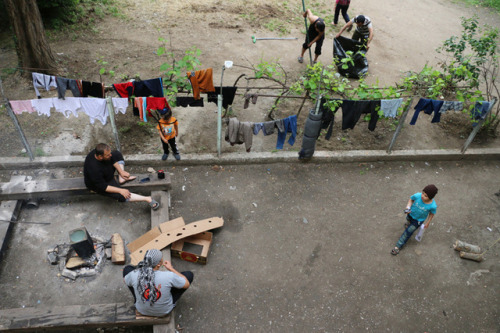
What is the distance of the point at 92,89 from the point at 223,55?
5038mm

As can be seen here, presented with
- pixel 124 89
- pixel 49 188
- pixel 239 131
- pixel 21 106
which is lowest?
pixel 49 188

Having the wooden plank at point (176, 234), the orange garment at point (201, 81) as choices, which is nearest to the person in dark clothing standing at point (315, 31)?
the orange garment at point (201, 81)

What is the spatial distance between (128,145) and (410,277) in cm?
609

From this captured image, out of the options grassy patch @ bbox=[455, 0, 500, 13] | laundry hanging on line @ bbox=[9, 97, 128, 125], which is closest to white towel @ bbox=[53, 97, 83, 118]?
laundry hanging on line @ bbox=[9, 97, 128, 125]

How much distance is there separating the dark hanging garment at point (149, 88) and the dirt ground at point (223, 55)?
4.18 feet

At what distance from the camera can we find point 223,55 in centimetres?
1055

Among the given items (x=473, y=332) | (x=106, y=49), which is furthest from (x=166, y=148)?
(x=473, y=332)

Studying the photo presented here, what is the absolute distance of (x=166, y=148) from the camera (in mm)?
6934

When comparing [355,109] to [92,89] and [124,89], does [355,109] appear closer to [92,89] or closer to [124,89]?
[124,89]

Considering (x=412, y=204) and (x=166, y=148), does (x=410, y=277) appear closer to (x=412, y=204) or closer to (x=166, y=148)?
(x=412, y=204)

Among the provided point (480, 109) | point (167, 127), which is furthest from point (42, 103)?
point (480, 109)

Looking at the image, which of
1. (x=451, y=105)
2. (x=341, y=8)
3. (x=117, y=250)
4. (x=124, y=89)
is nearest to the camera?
(x=117, y=250)

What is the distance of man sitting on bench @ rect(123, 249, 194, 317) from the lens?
163 inches

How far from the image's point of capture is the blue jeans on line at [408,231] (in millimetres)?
5744
